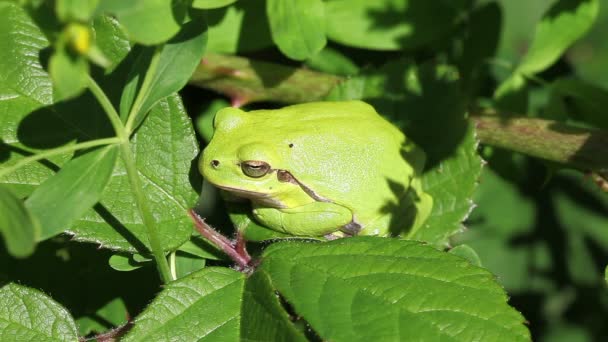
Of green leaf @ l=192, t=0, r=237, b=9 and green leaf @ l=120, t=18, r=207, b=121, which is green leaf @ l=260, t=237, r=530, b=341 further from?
green leaf @ l=192, t=0, r=237, b=9

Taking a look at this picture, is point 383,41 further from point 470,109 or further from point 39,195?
point 39,195

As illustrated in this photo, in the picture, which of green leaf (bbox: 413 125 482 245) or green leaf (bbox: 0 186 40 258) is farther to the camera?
green leaf (bbox: 413 125 482 245)

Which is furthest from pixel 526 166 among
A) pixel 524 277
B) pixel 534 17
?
pixel 534 17

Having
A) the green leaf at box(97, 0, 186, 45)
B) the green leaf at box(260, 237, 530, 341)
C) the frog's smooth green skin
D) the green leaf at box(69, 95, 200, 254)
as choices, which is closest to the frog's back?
the frog's smooth green skin

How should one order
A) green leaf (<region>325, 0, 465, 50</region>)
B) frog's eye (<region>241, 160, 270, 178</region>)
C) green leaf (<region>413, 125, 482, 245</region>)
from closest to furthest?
green leaf (<region>413, 125, 482, 245</region>), frog's eye (<region>241, 160, 270, 178</region>), green leaf (<region>325, 0, 465, 50</region>)

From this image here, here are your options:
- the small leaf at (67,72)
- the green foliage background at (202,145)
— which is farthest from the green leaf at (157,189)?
the small leaf at (67,72)

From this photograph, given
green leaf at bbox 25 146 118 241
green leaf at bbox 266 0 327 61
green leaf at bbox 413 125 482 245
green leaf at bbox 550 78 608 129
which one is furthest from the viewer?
green leaf at bbox 550 78 608 129
